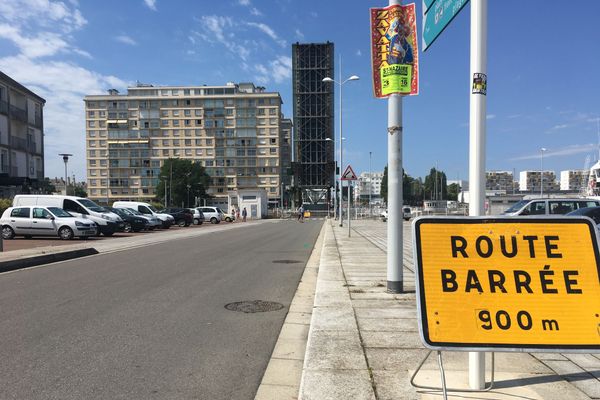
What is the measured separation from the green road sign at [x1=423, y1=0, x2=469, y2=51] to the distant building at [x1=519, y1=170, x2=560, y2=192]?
476ft

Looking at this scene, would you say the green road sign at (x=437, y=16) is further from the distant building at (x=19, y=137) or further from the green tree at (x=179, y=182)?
the green tree at (x=179, y=182)

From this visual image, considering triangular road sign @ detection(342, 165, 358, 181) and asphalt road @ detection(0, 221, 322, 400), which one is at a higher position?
triangular road sign @ detection(342, 165, 358, 181)

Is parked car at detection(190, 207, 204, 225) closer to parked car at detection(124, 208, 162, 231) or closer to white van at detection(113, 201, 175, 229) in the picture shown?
white van at detection(113, 201, 175, 229)

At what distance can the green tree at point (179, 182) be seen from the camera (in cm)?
9881

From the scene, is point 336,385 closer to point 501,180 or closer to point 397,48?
point 397,48

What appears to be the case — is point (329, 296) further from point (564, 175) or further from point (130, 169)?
point (564, 175)

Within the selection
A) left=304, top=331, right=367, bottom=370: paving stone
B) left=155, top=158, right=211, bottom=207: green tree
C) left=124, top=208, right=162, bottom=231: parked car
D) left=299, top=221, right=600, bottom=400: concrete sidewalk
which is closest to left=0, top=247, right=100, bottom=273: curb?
left=299, top=221, right=600, bottom=400: concrete sidewalk

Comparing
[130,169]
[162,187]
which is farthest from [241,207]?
[130,169]

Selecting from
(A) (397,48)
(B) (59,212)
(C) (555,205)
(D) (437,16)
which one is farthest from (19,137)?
(D) (437,16)

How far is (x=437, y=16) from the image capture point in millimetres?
4219

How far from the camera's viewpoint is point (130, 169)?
116500 mm

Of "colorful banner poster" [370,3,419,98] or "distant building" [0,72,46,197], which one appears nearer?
"colorful banner poster" [370,3,419,98]

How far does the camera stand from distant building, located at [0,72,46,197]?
41.7 m

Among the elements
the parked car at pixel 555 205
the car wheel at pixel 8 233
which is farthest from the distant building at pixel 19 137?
the parked car at pixel 555 205
